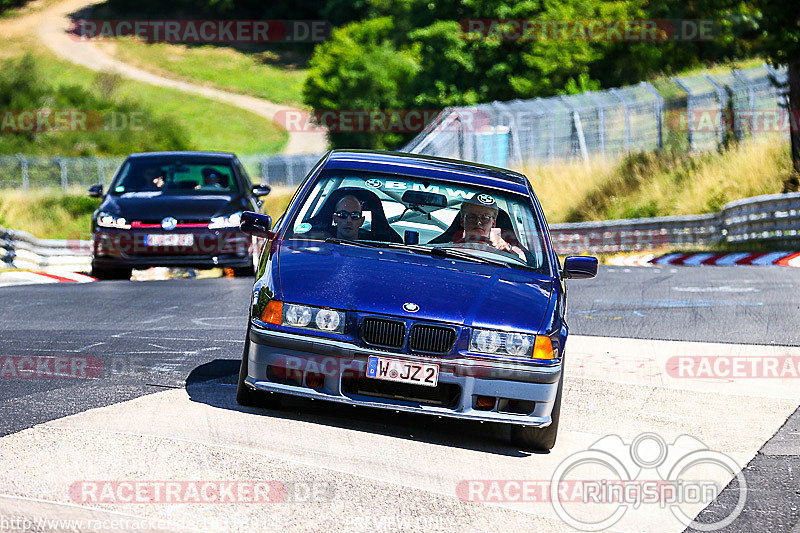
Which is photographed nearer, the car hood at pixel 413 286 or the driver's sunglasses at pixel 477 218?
the car hood at pixel 413 286

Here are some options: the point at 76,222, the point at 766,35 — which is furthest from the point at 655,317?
the point at 76,222

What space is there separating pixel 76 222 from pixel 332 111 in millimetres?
41882

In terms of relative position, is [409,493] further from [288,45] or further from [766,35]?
[288,45]

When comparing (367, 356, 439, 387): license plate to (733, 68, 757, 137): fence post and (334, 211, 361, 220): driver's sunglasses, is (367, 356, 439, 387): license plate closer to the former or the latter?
(334, 211, 361, 220): driver's sunglasses

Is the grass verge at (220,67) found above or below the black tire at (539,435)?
above

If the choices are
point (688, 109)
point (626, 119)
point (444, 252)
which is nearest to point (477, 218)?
point (444, 252)

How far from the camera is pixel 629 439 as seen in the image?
283 inches

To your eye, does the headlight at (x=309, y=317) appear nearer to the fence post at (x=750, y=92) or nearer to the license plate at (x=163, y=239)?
the license plate at (x=163, y=239)

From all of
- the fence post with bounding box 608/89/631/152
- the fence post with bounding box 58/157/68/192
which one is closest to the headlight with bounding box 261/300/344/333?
the fence post with bounding box 608/89/631/152

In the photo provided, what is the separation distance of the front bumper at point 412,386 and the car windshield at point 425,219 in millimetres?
1117

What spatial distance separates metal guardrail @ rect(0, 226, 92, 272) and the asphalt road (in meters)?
7.48

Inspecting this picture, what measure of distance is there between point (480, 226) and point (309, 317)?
5.43 ft

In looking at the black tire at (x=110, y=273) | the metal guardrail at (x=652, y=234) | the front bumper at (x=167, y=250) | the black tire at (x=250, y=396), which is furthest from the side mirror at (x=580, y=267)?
the metal guardrail at (x=652, y=234)

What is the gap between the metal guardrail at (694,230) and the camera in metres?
21.0
